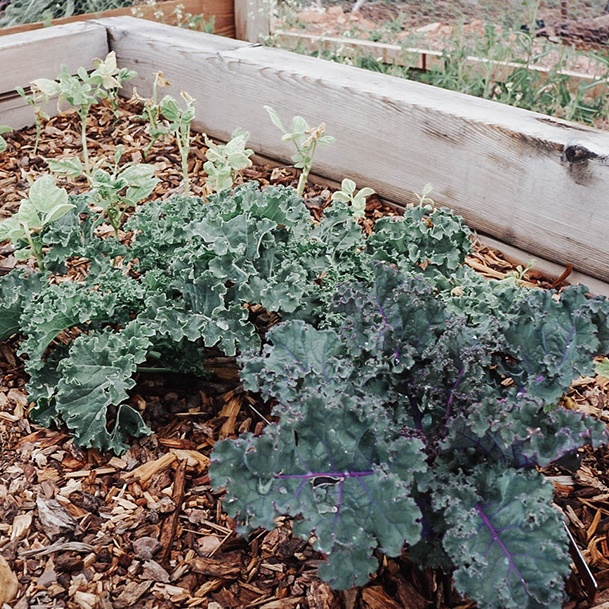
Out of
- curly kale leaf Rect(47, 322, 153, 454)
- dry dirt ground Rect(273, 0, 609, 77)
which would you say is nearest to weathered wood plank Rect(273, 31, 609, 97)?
dry dirt ground Rect(273, 0, 609, 77)

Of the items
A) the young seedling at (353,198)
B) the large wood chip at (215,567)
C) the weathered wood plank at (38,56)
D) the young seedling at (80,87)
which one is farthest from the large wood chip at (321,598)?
the weathered wood plank at (38,56)

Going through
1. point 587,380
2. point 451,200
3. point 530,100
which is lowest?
point 587,380

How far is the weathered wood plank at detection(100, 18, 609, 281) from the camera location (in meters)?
2.48

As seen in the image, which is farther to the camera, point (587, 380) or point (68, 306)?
point (587, 380)

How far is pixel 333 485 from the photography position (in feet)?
4.62

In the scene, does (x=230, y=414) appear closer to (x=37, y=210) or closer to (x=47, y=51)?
(x=37, y=210)

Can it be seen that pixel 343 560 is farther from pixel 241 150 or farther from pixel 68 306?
pixel 241 150

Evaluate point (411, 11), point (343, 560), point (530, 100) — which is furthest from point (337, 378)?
point (411, 11)

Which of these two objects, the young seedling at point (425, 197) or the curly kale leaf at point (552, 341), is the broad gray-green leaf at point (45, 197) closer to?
the young seedling at point (425, 197)

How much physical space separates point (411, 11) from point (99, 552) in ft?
11.5

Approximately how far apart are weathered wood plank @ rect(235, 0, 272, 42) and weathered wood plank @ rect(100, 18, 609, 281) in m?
1.19

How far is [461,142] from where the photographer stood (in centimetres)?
268

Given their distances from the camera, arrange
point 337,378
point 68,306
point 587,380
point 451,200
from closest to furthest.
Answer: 1. point 337,378
2. point 68,306
3. point 587,380
4. point 451,200

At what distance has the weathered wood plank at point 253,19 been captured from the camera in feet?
15.1
